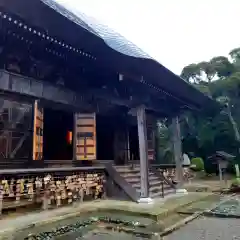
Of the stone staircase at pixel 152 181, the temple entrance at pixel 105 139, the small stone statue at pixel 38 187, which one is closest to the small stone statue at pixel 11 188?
the small stone statue at pixel 38 187

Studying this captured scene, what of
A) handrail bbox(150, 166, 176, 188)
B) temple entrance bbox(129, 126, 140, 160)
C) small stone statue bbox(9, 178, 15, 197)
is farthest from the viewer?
temple entrance bbox(129, 126, 140, 160)

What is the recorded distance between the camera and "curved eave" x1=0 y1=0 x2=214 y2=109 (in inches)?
159

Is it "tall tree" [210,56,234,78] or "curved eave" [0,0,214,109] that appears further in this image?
"tall tree" [210,56,234,78]

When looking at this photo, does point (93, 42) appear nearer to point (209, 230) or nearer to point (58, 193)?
point (58, 193)

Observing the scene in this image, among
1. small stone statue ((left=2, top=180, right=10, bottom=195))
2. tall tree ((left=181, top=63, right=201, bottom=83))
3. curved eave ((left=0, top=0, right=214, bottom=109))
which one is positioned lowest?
small stone statue ((left=2, top=180, right=10, bottom=195))

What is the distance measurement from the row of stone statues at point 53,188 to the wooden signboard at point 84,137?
789 mm

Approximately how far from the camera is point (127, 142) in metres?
11.8

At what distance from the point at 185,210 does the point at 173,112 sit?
4838 millimetres

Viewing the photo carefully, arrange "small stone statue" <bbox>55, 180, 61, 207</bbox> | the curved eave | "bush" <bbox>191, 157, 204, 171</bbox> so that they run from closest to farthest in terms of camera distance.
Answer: the curved eave < "small stone statue" <bbox>55, 180, 61, 207</bbox> < "bush" <bbox>191, 157, 204, 171</bbox>

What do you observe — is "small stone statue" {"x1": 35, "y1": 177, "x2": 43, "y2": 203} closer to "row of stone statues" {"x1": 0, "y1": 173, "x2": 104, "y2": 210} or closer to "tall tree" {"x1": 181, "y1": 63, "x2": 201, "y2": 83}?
"row of stone statues" {"x1": 0, "y1": 173, "x2": 104, "y2": 210}

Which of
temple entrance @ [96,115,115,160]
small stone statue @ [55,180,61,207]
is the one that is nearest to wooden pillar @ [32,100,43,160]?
small stone statue @ [55,180,61,207]

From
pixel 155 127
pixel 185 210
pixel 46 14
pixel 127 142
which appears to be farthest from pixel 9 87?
pixel 155 127

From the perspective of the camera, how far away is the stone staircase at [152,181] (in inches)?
340

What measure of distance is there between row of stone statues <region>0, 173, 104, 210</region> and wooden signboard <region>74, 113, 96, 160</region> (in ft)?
2.59
